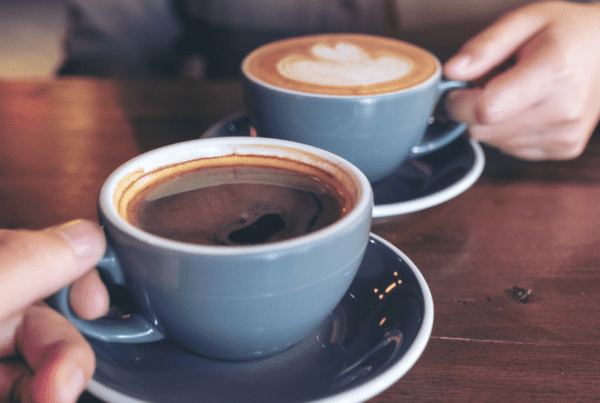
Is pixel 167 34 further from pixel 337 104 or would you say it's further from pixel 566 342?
pixel 566 342

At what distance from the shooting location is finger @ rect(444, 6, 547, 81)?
884 mm

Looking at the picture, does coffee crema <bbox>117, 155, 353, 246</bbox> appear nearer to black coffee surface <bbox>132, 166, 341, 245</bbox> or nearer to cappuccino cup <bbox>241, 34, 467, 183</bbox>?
black coffee surface <bbox>132, 166, 341, 245</bbox>

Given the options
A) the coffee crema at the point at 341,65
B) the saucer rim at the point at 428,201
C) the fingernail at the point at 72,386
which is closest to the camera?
the fingernail at the point at 72,386

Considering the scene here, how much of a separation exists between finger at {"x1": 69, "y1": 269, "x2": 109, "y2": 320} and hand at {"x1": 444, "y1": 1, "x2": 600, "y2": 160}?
0.66 meters

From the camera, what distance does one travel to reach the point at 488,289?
565 mm

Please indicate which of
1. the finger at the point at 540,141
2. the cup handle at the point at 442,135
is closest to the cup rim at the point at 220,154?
the cup handle at the point at 442,135

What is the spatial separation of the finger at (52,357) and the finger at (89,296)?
16mm

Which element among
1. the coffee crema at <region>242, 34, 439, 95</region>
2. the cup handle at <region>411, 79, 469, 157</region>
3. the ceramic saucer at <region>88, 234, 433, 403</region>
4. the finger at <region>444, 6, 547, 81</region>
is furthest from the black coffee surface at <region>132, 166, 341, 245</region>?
the finger at <region>444, 6, 547, 81</region>

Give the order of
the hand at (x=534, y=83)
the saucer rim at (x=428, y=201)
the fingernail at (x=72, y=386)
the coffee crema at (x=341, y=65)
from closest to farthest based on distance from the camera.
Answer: the fingernail at (x=72, y=386) < the saucer rim at (x=428, y=201) < the coffee crema at (x=341, y=65) < the hand at (x=534, y=83)

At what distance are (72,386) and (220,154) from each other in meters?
0.27

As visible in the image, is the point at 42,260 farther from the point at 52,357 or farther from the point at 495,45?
the point at 495,45

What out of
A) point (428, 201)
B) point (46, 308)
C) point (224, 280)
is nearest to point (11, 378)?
point (46, 308)

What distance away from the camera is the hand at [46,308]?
0.37 m

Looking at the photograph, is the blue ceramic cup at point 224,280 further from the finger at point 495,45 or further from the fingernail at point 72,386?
the finger at point 495,45
